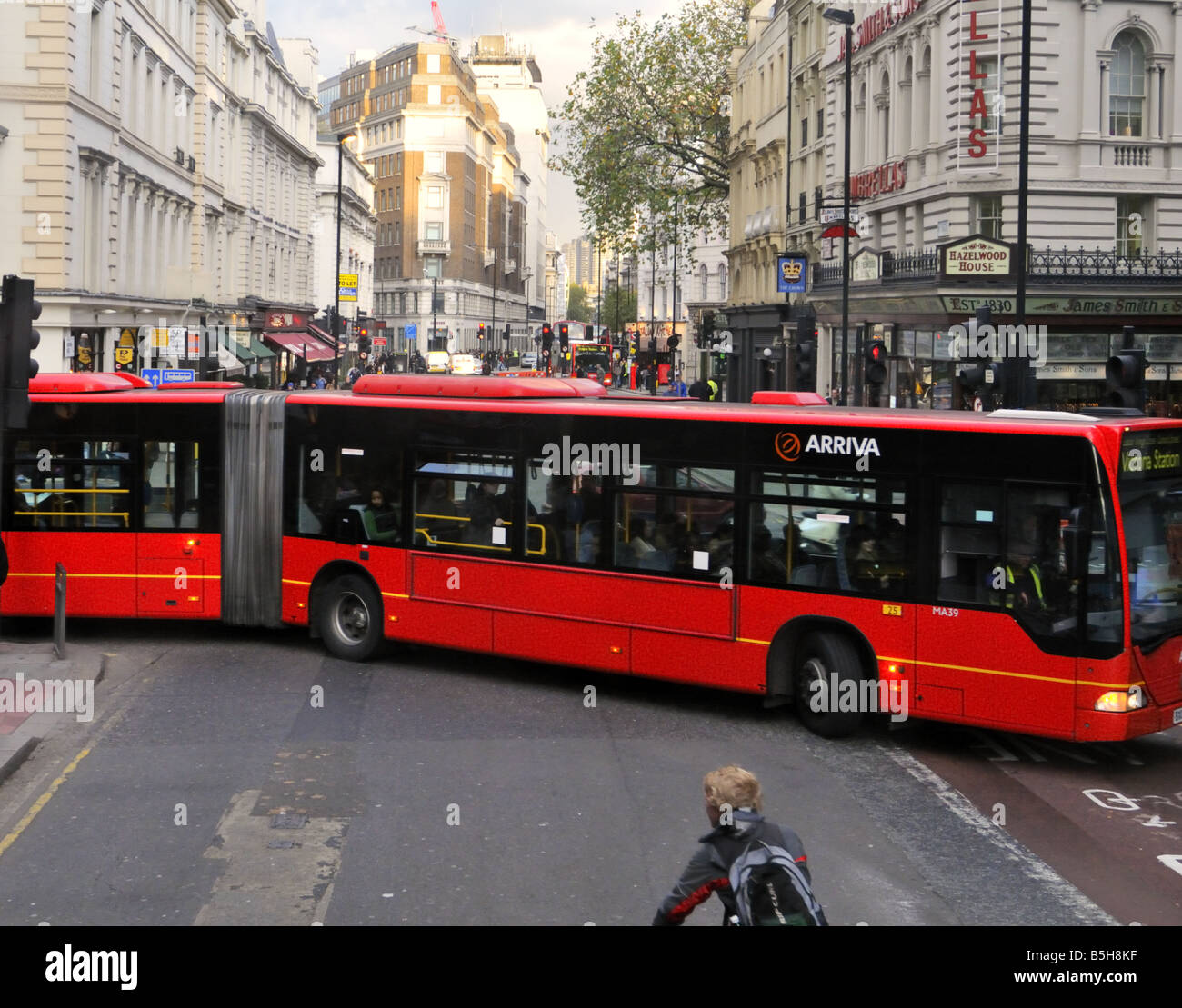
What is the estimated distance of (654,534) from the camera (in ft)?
45.4

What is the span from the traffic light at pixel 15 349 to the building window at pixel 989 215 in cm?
2833

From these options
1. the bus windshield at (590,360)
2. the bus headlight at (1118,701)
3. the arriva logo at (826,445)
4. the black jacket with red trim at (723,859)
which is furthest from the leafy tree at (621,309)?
the black jacket with red trim at (723,859)

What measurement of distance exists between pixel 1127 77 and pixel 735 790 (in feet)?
113

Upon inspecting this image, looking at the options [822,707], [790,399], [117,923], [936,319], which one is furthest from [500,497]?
[936,319]

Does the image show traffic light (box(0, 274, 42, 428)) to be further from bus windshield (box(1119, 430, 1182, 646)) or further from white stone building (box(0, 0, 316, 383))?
white stone building (box(0, 0, 316, 383))

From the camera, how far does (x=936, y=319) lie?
37.4m

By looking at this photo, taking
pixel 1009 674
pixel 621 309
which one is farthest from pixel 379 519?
pixel 621 309

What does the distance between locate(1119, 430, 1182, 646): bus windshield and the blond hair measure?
Answer: 21.2 ft

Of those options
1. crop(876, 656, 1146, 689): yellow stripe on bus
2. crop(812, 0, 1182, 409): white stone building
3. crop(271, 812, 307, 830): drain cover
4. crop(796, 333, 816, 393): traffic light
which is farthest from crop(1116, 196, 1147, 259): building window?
crop(271, 812, 307, 830): drain cover

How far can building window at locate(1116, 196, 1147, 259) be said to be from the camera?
36469mm

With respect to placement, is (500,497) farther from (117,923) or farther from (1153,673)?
(117,923)

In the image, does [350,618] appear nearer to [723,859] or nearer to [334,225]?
[723,859]

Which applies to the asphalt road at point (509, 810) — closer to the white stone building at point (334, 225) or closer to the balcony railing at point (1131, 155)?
the balcony railing at point (1131, 155)

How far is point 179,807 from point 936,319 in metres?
30.0
